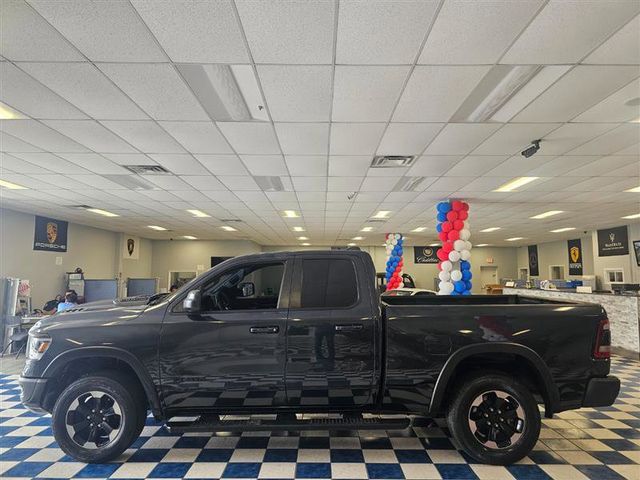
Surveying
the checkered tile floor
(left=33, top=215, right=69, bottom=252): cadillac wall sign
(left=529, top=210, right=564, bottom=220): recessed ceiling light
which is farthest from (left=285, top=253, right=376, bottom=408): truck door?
(left=33, top=215, right=69, bottom=252): cadillac wall sign

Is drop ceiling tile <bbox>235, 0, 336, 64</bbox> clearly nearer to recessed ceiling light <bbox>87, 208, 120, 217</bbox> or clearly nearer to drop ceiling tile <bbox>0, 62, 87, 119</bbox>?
drop ceiling tile <bbox>0, 62, 87, 119</bbox>

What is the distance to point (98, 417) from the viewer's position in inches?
106

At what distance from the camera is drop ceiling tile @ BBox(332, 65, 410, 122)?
296 centimetres

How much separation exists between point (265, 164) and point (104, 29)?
3045 millimetres

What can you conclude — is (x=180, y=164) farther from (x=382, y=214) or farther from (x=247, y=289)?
(x=382, y=214)

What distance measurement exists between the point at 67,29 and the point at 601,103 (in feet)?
15.0

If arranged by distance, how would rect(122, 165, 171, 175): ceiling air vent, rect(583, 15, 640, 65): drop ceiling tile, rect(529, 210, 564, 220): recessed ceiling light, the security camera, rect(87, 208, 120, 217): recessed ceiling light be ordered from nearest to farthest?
rect(583, 15, 640, 65): drop ceiling tile, the security camera, rect(122, 165, 171, 175): ceiling air vent, rect(87, 208, 120, 217): recessed ceiling light, rect(529, 210, 564, 220): recessed ceiling light

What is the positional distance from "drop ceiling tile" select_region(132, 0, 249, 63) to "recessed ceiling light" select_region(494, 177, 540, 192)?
533 centimetres

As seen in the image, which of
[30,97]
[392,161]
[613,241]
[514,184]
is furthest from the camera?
[613,241]

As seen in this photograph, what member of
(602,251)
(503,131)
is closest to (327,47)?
(503,131)

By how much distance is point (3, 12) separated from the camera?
2326 mm

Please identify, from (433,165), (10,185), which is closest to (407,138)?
(433,165)

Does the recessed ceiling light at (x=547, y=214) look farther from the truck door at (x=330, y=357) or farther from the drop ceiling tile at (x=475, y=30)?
the truck door at (x=330, y=357)

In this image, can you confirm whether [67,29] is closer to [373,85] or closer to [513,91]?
[373,85]
